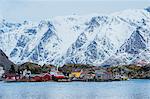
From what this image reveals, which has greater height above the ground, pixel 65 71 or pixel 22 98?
pixel 65 71

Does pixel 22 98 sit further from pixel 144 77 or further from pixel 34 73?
pixel 144 77

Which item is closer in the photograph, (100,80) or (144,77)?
(100,80)

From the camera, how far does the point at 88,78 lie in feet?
364

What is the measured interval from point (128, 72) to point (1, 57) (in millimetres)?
33969

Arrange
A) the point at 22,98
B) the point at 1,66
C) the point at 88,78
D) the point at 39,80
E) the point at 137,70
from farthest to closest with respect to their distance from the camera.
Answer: the point at 137,70 → the point at 1,66 → the point at 88,78 → the point at 39,80 → the point at 22,98

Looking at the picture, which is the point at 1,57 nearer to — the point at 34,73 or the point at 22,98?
the point at 34,73

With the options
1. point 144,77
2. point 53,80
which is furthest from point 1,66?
point 144,77

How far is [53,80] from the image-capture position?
107812 millimetres

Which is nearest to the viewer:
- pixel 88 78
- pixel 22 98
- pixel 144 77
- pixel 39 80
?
pixel 22 98

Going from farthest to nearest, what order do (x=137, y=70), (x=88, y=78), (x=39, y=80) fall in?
(x=137, y=70), (x=88, y=78), (x=39, y=80)

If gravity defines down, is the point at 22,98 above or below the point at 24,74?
below

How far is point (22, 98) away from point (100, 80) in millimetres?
66469

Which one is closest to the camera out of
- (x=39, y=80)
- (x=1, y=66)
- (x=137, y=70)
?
(x=39, y=80)

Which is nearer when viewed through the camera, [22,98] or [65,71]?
[22,98]
